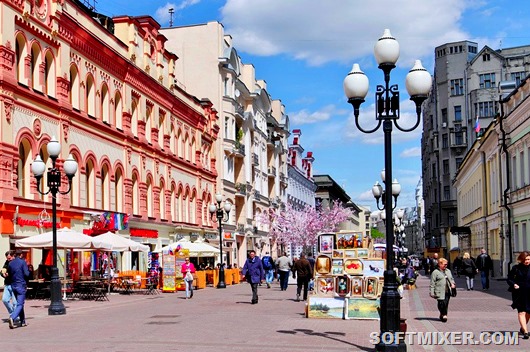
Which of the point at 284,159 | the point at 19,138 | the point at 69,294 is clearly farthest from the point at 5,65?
the point at 284,159

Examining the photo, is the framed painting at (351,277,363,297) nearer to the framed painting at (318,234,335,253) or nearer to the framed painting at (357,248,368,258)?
the framed painting at (357,248,368,258)

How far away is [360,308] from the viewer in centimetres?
1805

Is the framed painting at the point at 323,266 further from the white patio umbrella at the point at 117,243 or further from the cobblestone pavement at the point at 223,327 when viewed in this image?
the white patio umbrella at the point at 117,243

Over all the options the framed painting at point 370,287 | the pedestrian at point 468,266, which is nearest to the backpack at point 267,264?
the pedestrian at point 468,266

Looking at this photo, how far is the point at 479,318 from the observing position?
1830 centimetres

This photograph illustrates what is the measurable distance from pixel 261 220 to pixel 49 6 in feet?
141

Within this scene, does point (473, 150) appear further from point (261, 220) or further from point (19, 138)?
point (19, 138)

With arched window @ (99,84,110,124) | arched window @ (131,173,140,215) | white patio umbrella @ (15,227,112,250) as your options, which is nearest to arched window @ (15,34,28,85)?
white patio umbrella @ (15,227,112,250)

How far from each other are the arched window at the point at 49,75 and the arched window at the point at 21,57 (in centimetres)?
192

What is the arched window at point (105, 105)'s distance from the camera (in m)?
35.9

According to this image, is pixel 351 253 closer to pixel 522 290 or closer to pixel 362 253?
pixel 362 253

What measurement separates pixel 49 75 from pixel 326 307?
1713cm

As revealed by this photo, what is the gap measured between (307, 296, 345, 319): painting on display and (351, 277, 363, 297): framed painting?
0.39 meters

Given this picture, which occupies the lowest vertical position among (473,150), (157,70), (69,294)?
(69,294)
